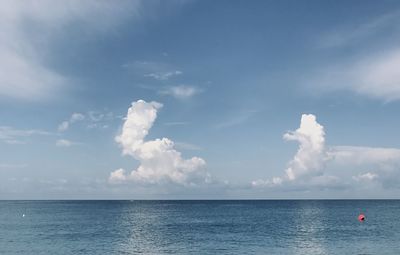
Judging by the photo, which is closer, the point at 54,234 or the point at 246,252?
the point at 246,252

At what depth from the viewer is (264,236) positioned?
297ft

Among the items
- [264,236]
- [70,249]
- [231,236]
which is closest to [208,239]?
[231,236]

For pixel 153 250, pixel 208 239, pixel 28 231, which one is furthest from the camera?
pixel 28 231

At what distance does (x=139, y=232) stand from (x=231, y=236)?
27.7 m

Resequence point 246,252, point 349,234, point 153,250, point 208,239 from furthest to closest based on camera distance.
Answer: point 349,234 < point 208,239 < point 153,250 < point 246,252

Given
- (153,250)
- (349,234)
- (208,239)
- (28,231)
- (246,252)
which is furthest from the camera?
(28,231)

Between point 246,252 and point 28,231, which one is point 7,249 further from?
point 246,252

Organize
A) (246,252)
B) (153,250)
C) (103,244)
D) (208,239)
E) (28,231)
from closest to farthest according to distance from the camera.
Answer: (246,252) < (153,250) < (103,244) < (208,239) < (28,231)

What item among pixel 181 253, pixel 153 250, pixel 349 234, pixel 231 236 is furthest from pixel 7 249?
pixel 349 234

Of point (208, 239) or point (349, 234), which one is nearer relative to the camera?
point (208, 239)

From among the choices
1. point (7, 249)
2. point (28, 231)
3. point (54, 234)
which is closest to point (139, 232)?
point (54, 234)

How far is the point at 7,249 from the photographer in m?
72.8

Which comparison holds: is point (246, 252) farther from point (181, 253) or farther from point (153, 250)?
point (153, 250)

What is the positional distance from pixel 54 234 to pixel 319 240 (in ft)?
213
